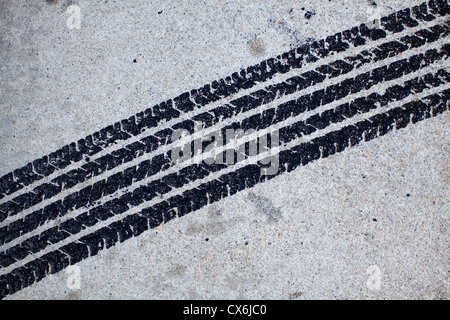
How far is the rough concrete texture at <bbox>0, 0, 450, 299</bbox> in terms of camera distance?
2.48 m

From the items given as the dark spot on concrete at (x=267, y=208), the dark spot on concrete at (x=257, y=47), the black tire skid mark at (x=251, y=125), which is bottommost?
the dark spot on concrete at (x=267, y=208)

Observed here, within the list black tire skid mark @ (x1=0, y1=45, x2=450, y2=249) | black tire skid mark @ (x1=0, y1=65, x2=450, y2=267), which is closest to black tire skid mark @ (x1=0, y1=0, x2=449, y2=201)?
black tire skid mark @ (x1=0, y1=45, x2=450, y2=249)

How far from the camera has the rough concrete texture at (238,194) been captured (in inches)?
97.8

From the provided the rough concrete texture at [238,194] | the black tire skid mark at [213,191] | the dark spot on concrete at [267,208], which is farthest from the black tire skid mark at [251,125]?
the dark spot on concrete at [267,208]

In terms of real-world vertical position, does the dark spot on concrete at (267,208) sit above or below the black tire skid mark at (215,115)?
below

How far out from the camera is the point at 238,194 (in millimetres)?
2578

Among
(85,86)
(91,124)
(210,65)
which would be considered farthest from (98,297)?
(210,65)

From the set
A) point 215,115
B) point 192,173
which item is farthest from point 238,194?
point 215,115

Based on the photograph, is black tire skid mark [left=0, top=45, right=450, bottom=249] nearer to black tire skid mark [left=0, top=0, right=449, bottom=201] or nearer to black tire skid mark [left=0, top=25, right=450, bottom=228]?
black tire skid mark [left=0, top=25, right=450, bottom=228]

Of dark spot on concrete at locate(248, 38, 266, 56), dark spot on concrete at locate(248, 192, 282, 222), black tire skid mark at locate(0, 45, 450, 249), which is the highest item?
dark spot on concrete at locate(248, 38, 266, 56)

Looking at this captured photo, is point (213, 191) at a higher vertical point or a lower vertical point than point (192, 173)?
lower

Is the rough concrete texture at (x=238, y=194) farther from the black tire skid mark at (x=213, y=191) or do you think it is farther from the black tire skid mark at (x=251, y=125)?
the black tire skid mark at (x=251, y=125)

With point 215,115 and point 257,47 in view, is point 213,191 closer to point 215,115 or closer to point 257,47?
point 215,115
